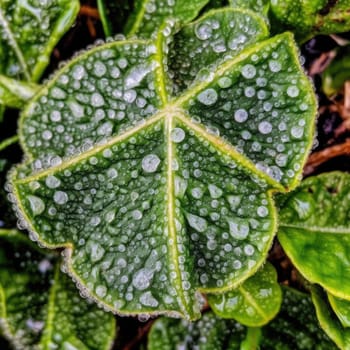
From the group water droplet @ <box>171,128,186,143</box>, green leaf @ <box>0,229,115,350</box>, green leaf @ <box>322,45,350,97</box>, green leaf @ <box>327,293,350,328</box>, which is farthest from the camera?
green leaf @ <box>322,45,350,97</box>

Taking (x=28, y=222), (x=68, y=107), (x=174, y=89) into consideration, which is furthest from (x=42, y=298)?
(x=174, y=89)

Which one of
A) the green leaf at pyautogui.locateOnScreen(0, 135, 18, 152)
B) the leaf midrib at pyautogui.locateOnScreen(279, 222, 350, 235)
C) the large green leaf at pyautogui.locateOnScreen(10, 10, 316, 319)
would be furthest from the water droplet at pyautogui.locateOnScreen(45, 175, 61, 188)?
the leaf midrib at pyautogui.locateOnScreen(279, 222, 350, 235)

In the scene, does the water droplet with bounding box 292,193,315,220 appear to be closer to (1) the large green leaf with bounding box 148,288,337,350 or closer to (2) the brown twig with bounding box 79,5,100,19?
(1) the large green leaf with bounding box 148,288,337,350

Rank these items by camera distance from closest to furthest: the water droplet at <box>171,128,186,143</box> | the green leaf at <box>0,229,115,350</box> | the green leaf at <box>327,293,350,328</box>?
1. the water droplet at <box>171,128,186,143</box>
2. the green leaf at <box>327,293,350,328</box>
3. the green leaf at <box>0,229,115,350</box>

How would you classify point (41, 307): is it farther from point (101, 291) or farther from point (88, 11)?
point (88, 11)

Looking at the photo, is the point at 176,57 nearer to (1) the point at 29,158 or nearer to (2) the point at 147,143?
(2) the point at 147,143

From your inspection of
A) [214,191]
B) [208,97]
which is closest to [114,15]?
[208,97]

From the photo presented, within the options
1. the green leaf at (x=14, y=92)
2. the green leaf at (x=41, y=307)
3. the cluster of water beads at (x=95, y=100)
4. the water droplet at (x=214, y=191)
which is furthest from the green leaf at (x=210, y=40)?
the green leaf at (x=41, y=307)
